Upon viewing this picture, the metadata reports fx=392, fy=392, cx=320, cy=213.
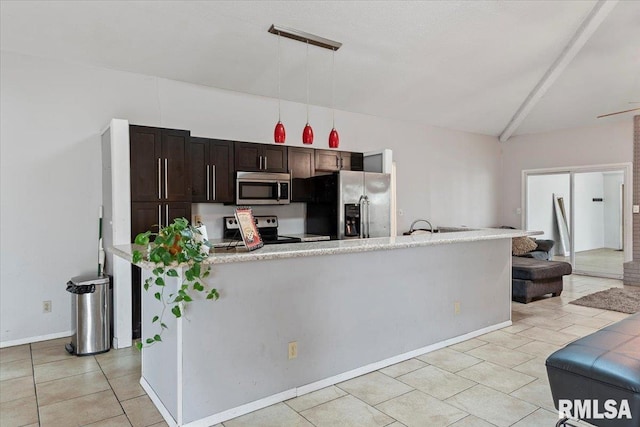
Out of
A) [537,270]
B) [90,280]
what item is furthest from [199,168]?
[537,270]

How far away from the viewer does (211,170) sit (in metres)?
4.60

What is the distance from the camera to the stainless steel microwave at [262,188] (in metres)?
4.75

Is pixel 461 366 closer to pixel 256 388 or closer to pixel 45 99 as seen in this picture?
pixel 256 388

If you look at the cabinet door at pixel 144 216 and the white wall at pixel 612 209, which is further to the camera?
the white wall at pixel 612 209

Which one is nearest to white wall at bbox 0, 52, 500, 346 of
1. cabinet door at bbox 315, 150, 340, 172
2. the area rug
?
cabinet door at bbox 315, 150, 340, 172

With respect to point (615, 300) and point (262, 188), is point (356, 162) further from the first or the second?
point (615, 300)

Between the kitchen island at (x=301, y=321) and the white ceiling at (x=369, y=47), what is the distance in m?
2.32

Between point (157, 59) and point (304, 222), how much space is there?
2.75 meters

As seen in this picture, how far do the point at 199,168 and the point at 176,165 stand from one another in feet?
1.42

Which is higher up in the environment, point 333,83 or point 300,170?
point 333,83

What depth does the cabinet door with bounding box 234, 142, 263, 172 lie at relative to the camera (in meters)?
4.77

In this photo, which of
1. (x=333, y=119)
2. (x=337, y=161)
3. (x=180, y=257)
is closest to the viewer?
(x=180, y=257)

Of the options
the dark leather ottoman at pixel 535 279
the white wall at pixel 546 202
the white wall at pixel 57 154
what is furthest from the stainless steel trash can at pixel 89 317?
the white wall at pixel 546 202

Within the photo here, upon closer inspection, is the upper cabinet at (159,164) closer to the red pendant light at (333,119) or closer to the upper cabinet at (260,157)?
the upper cabinet at (260,157)
